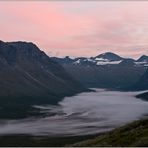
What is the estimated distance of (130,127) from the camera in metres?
64.2

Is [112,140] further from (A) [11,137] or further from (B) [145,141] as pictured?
(A) [11,137]

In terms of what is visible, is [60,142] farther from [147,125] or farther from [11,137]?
[147,125]

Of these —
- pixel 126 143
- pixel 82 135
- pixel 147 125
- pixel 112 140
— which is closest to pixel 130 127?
pixel 147 125

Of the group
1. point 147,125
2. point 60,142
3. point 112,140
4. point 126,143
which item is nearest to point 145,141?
point 126,143

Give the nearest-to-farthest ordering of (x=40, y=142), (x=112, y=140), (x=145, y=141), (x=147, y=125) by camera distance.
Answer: (x=145, y=141) < (x=112, y=140) < (x=147, y=125) < (x=40, y=142)

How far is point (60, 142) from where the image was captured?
17888 cm

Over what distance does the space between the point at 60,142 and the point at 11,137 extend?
1181 inches

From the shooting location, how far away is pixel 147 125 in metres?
61.3

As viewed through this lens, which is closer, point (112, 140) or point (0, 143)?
point (112, 140)

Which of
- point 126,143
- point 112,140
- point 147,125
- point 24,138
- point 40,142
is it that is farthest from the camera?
point 24,138

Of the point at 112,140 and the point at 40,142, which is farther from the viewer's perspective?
the point at 40,142

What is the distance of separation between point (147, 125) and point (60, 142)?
121m

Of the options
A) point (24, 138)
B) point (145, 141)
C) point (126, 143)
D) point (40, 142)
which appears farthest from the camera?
point (24, 138)

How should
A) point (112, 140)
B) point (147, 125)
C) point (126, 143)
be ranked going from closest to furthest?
1. point (126, 143)
2. point (112, 140)
3. point (147, 125)
